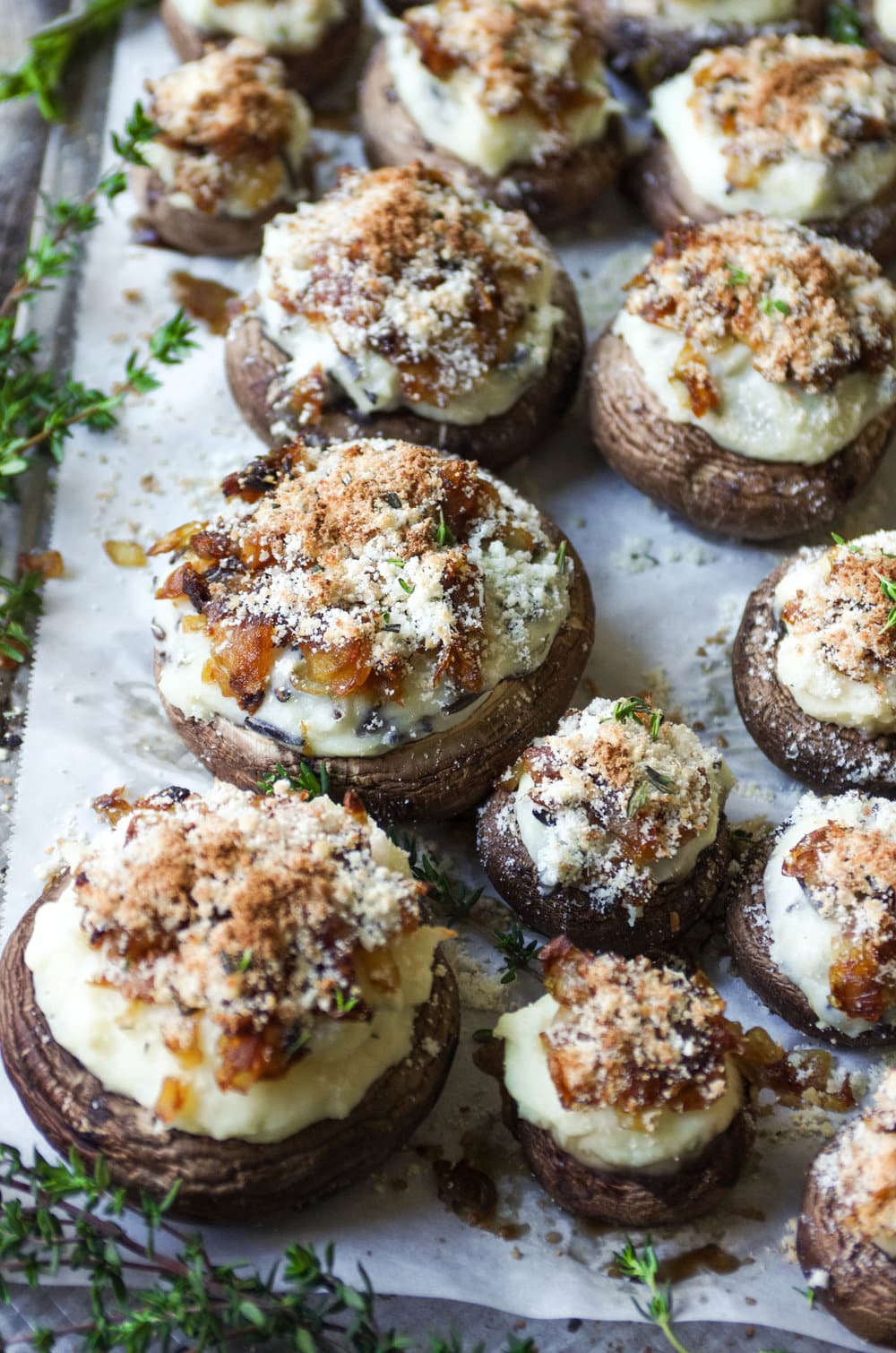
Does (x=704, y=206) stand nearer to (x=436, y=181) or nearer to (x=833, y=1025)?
(x=436, y=181)

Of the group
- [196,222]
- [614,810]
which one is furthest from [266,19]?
[614,810]

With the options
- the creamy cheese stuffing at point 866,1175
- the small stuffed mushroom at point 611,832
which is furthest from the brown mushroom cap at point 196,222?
the creamy cheese stuffing at point 866,1175

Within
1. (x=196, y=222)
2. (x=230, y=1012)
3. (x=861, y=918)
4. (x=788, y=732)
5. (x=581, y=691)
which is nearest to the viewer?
(x=230, y=1012)

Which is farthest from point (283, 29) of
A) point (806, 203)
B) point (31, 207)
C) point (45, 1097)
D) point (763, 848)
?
point (45, 1097)

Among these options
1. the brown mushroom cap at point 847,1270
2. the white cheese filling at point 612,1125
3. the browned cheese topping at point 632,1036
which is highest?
the browned cheese topping at point 632,1036

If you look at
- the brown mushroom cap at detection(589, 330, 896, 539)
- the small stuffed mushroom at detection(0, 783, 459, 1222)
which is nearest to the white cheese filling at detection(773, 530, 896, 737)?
the brown mushroom cap at detection(589, 330, 896, 539)

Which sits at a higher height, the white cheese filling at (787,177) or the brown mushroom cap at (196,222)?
the brown mushroom cap at (196,222)

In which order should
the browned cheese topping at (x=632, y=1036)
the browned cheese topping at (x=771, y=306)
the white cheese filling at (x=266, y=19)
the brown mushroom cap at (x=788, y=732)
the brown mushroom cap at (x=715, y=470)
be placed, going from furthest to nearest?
the white cheese filling at (x=266, y=19) → the brown mushroom cap at (x=715, y=470) → the browned cheese topping at (x=771, y=306) → the brown mushroom cap at (x=788, y=732) → the browned cheese topping at (x=632, y=1036)

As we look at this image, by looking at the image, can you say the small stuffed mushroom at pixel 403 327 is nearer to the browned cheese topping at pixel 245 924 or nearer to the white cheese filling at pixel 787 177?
the white cheese filling at pixel 787 177

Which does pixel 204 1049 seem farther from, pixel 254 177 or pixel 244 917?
pixel 254 177
